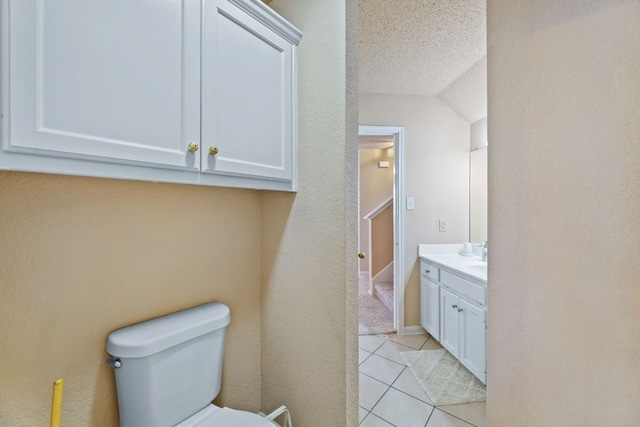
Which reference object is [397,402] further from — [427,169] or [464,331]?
[427,169]

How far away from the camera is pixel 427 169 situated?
2877mm

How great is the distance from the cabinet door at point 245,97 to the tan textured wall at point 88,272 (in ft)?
1.00

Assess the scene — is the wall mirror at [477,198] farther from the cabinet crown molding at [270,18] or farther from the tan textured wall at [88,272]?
the tan textured wall at [88,272]

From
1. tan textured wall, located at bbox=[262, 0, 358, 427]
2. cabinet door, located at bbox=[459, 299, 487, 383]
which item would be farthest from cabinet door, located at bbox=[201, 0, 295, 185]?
cabinet door, located at bbox=[459, 299, 487, 383]

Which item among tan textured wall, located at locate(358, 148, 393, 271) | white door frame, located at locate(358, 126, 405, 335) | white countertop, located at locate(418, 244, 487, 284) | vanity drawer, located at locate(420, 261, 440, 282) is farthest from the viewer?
tan textured wall, located at locate(358, 148, 393, 271)

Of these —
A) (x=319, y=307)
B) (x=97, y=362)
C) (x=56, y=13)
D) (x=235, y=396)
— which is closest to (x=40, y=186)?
(x=56, y=13)

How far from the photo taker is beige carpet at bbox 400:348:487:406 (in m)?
1.91

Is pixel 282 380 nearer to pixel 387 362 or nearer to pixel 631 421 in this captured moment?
pixel 631 421

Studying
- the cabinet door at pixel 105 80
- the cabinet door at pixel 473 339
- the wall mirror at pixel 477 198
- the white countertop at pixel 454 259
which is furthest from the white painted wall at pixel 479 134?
the cabinet door at pixel 105 80

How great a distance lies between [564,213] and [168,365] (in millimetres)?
1322

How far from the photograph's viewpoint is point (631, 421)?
0.70 meters

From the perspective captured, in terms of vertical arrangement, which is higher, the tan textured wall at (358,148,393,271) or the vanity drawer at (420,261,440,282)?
the tan textured wall at (358,148,393,271)

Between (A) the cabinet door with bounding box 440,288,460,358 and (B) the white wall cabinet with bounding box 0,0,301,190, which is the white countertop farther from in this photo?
(B) the white wall cabinet with bounding box 0,0,301,190

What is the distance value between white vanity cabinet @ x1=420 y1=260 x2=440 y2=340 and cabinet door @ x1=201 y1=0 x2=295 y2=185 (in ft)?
6.50
